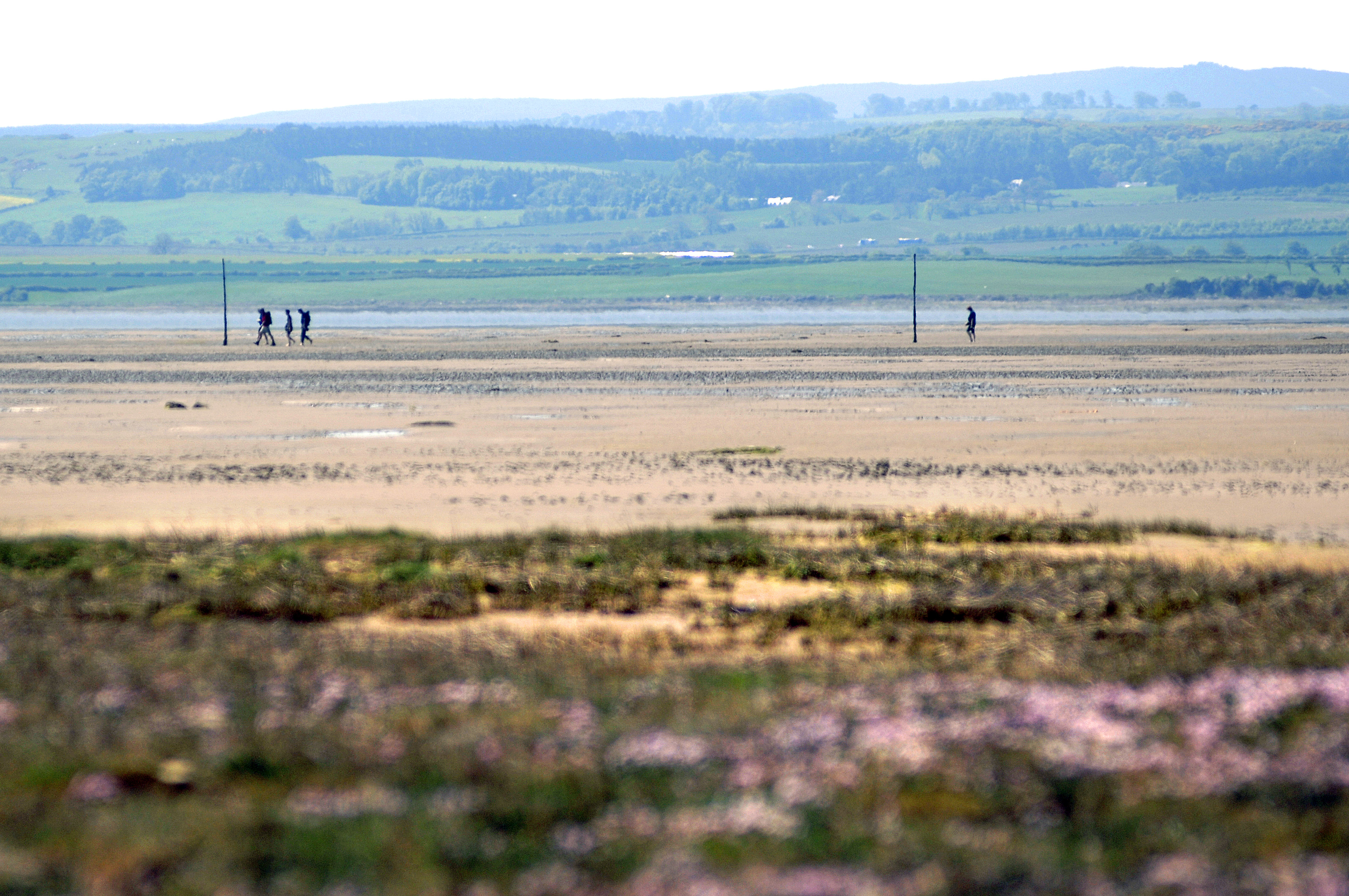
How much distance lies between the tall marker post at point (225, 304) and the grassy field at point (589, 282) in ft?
4.38

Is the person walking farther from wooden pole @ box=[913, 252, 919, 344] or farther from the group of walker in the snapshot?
wooden pole @ box=[913, 252, 919, 344]

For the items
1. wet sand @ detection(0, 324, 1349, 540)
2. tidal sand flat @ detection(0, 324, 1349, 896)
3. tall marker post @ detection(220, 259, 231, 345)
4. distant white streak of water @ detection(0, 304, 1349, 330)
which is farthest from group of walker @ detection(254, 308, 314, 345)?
tidal sand flat @ detection(0, 324, 1349, 896)

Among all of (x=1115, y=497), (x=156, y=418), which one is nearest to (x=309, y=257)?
(x=156, y=418)

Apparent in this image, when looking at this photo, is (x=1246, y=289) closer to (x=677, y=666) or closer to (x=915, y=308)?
(x=915, y=308)

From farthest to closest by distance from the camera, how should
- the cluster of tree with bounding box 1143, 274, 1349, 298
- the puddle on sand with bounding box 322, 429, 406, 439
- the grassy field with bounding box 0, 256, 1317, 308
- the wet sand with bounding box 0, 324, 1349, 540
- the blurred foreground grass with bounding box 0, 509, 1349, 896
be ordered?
the grassy field with bounding box 0, 256, 1317, 308 < the cluster of tree with bounding box 1143, 274, 1349, 298 < the puddle on sand with bounding box 322, 429, 406, 439 < the wet sand with bounding box 0, 324, 1349, 540 < the blurred foreground grass with bounding box 0, 509, 1349, 896

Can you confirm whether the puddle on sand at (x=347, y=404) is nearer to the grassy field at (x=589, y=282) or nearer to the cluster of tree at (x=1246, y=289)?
the grassy field at (x=589, y=282)

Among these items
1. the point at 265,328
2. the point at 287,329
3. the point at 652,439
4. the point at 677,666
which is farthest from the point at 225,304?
the point at 677,666

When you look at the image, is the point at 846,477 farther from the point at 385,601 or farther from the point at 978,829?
the point at 978,829

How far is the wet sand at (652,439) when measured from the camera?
1695 centimetres

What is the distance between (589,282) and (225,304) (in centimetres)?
8122

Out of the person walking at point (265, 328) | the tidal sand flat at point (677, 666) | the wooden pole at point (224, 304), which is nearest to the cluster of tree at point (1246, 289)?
the wooden pole at point (224, 304)

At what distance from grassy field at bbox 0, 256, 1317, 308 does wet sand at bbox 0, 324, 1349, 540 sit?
2908 inches

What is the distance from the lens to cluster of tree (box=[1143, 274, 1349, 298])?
105312mm

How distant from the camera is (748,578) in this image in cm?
1206
